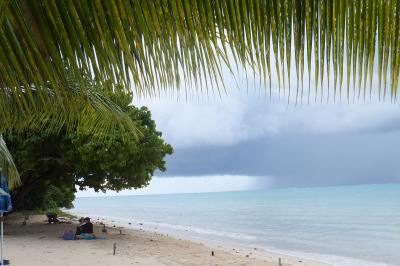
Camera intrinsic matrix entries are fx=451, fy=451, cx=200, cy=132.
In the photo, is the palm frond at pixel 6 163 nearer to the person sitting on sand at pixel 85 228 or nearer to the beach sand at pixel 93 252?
the beach sand at pixel 93 252

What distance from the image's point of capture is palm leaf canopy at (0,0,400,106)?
1.22 metres

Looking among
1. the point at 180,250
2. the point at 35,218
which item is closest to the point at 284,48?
the point at 180,250

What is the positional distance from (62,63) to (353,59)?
3.42 ft

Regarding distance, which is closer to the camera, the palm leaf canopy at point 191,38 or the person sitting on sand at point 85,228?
Answer: the palm leaf canopy at point 191,38

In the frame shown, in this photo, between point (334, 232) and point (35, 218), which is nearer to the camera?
point (35, 218)

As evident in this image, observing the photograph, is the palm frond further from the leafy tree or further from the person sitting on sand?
the person sitting on sand

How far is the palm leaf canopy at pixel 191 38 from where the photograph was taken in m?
1.22

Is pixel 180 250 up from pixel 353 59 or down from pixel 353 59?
down

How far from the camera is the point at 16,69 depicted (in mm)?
1795

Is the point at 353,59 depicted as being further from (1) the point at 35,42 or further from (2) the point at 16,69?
(2) the point at 16,69

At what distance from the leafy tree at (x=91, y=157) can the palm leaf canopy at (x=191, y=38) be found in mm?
15852

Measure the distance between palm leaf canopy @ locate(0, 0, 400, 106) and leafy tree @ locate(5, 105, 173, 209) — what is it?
15852 millimetres

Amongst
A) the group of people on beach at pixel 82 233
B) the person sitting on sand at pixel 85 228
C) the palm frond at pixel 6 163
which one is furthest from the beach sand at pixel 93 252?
the palm frond at pixel 6 163

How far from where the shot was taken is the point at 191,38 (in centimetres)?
144
